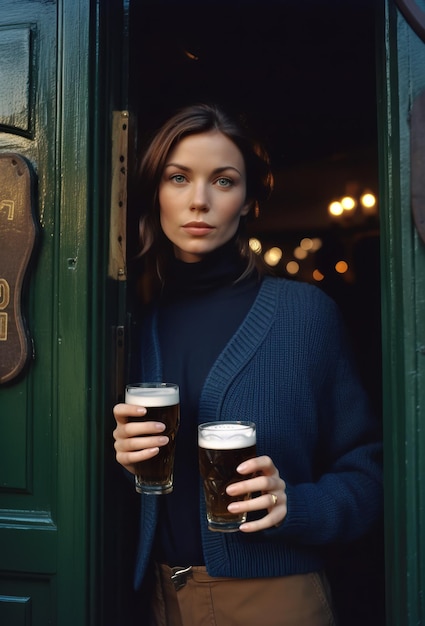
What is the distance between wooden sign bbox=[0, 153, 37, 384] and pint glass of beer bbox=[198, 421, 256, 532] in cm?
66

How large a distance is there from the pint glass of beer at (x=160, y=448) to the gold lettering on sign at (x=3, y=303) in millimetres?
484

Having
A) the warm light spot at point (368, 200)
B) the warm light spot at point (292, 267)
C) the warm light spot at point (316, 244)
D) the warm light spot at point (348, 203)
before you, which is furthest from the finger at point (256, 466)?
the warm light spot at point (292, 267)

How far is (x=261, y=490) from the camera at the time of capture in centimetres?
139

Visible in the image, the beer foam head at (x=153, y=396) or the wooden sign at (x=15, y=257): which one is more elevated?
the wooden sign at (x=15, y=257)

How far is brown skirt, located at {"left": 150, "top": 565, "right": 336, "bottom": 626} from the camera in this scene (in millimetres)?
1621

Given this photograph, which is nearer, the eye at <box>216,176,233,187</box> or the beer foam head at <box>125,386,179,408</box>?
the beer foam head at <box>125,386,179,408</box>

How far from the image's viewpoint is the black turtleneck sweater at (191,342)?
1689 millimetres

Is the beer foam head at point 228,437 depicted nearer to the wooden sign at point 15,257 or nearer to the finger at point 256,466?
the finger at point 256,466

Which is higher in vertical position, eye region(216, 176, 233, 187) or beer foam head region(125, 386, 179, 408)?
eye region(216, 176, 233, 187)

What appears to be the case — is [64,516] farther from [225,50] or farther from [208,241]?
[225,50]

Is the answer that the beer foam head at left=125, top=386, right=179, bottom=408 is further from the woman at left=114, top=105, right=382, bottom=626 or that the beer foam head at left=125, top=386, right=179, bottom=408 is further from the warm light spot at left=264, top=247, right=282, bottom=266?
the warm light spot at left=264, top=247, right=282, bottom=266

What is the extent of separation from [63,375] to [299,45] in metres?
2.40

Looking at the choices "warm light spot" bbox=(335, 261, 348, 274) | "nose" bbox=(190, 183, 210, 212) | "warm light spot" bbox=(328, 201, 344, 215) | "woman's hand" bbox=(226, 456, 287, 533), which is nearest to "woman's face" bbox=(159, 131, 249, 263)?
"nose" bbox=(190, 183, 210, 212)

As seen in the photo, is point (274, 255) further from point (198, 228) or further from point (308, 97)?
point (198, 228)
